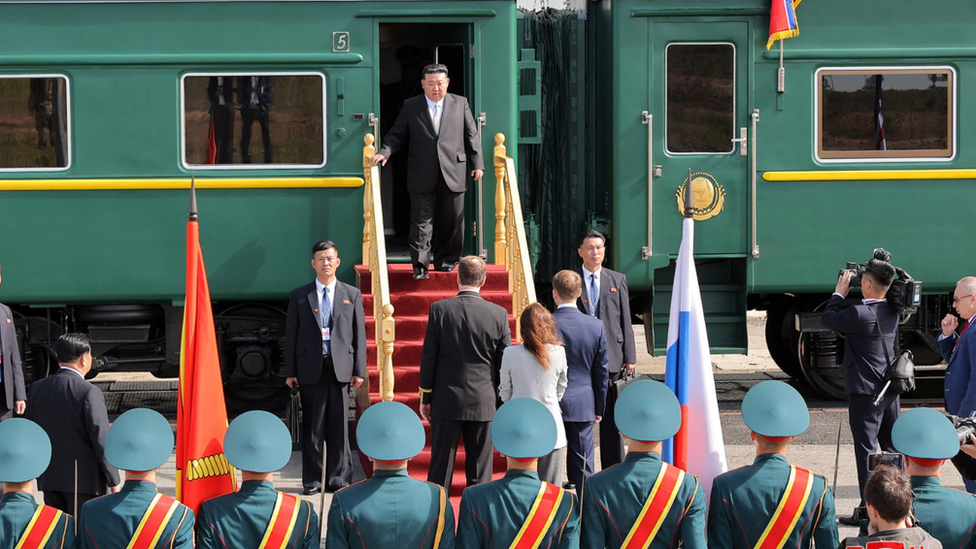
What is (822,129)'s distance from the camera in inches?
414

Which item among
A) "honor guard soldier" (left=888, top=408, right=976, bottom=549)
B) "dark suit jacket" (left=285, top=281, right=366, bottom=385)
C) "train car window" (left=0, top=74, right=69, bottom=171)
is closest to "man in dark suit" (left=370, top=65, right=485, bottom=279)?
"dark suit jacket" (left=285, top=281, right=366, bottom=385)

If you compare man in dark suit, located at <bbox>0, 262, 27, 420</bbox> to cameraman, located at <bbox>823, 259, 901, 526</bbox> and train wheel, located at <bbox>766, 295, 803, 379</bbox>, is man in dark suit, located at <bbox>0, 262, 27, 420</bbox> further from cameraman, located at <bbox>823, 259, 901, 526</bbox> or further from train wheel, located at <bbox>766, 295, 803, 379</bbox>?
train wheel, located at <bbox>766, 295, 803, 379</bbox>

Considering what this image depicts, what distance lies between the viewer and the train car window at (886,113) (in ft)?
34.4

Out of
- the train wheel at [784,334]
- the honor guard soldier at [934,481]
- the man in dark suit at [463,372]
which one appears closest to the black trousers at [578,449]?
the man in dark suit at [463,372]

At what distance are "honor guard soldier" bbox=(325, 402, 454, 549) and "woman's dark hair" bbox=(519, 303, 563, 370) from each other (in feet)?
6.56

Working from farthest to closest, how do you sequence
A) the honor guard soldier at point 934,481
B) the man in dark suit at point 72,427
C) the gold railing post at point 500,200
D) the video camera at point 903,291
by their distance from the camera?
1. the gold railing post at point 500,200
2. the video camera at point 903,291
3. the man in dark suit at point 72,427
4. the honor guard soldier at point 934,481

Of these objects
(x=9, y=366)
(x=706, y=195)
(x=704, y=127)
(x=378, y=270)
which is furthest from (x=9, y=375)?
(x=704, y=127)

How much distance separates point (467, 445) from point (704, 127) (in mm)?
4100

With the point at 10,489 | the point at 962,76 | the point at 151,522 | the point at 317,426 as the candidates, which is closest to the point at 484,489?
the point at 151,522

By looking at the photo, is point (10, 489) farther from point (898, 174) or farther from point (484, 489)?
point (898, 174)

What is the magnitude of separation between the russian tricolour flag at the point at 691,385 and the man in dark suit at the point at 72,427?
288 centimetres

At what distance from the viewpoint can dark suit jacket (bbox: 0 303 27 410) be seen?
25.4ft

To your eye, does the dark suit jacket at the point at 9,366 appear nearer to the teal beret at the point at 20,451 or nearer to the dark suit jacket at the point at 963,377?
the teal beret at the point at 20,451

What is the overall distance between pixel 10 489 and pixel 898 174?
25.8 feet
